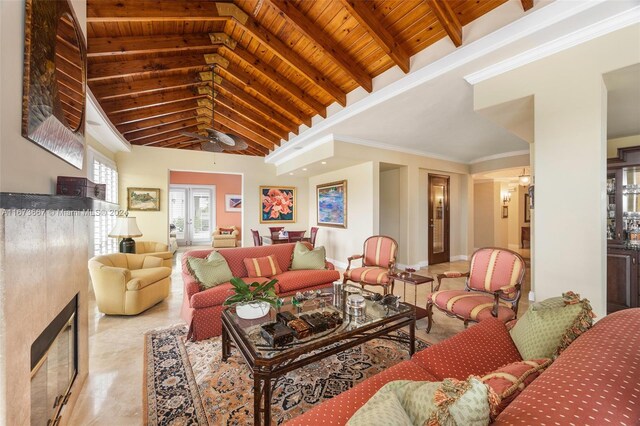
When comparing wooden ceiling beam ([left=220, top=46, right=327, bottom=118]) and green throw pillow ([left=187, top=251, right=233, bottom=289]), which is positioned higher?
wooden ceiling beam ([left=220, top=46, right=327, bottom=118])

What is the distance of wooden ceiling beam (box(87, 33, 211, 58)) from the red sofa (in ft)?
13.6

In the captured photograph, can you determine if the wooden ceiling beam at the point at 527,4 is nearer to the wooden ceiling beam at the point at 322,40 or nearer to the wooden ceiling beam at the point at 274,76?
the wooden ceiling beam at the point at 322,40

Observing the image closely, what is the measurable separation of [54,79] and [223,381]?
2167 mm

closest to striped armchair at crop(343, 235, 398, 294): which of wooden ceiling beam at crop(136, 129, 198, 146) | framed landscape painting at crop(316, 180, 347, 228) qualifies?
framed landscape painting at crop(316, 180, 347, 228)

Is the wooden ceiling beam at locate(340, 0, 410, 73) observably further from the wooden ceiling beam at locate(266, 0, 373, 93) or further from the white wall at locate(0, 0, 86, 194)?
the white wall at locate(0, 0, 86, 194)

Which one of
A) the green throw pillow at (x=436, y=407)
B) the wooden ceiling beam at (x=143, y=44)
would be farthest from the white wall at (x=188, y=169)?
the green throw pillow at (x=436, y=407)

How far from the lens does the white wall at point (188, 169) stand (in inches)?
236

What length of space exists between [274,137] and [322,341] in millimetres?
5473

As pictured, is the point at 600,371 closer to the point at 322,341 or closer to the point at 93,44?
the point at 322,341

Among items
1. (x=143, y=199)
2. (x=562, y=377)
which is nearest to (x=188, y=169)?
(x=143, y=199)

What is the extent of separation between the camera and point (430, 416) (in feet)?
2.40

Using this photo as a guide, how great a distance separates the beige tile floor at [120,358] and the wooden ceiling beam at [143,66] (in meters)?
3.17

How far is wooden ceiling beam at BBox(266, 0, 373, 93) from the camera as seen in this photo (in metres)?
2.58

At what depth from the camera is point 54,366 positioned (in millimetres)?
1526
